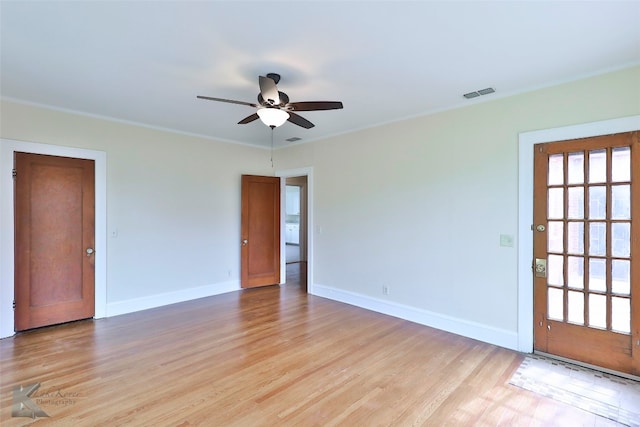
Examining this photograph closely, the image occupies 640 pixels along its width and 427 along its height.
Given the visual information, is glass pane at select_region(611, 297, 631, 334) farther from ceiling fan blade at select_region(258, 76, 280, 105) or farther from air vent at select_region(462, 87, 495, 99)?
ceiling fan blade at select_region(258, 76, 280, 105)

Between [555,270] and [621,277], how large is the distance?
0.46 metres

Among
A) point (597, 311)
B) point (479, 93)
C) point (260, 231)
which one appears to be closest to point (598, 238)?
point (597, 311)

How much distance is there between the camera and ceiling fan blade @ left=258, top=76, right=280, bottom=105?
8.10ft

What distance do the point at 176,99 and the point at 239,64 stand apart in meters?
1.26

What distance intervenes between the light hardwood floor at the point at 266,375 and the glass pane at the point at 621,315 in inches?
33.2

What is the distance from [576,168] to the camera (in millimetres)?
2881

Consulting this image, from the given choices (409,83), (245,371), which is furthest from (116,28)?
(245,371)

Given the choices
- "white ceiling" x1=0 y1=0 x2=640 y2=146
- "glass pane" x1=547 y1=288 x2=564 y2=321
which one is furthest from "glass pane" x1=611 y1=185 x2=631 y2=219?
"white ceiling" x1=0 y1=0 x2=640 y2=146

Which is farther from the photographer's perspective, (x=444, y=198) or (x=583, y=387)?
(x=444, y=198)

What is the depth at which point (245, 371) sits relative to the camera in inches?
108

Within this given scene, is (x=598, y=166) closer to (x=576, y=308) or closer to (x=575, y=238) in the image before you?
(x=575, y=238)

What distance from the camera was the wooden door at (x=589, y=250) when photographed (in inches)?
103

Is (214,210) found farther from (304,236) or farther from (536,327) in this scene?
(536,327)

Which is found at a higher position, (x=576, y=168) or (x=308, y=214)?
(x=576, y=168)
